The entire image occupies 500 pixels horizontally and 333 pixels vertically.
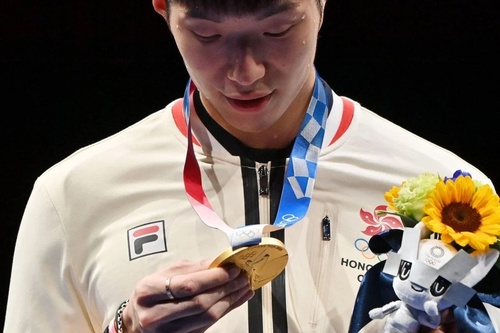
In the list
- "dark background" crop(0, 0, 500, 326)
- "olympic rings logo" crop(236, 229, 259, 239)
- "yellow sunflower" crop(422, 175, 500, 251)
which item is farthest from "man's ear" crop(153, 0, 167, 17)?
"dark background" crop(0, 0, 500, 326)

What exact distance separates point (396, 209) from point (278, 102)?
28cm

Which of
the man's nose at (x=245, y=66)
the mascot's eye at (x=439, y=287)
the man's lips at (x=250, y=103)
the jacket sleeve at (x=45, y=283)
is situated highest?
the man's nose at (x=245, y=66)

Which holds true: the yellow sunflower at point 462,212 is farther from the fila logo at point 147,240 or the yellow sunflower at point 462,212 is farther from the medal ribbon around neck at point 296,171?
the fila logo at point 147,240

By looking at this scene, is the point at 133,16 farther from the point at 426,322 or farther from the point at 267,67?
the point at 426,322

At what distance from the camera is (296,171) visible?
171 centimetres

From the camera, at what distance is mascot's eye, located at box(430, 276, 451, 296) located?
4.70ft

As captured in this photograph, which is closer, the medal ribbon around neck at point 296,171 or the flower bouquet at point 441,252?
the flower bouquet at point 441,252

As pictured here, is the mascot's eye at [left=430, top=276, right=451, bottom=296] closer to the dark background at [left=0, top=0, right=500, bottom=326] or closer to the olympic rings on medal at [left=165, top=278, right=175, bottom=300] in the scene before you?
the olympic rings on medal at [left=165, top=278, right=175, bottom=300]

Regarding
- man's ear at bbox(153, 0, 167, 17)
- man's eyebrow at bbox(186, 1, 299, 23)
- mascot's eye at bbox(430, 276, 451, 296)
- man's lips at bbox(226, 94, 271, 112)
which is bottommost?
mascot's eye at bbox(430, 276, 451, 296)

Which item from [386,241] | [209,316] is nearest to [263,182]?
[386,241]

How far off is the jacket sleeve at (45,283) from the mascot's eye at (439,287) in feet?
2.25

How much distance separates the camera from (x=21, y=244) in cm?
178

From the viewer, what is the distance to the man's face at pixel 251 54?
1537 millimetres

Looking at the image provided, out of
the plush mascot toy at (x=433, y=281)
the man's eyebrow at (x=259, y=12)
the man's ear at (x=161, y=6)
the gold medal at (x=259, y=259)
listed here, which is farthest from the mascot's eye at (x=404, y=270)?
the man's ear at (x=161, y=6)
